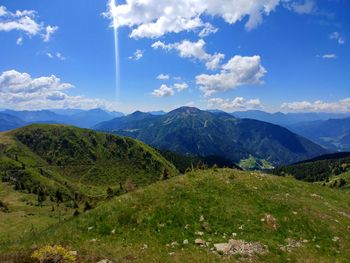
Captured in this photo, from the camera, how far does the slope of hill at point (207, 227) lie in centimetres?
2253

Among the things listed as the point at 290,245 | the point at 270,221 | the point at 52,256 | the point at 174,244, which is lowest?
the point at 290,245

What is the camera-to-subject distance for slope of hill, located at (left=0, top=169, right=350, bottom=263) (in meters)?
22.5

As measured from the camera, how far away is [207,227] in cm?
2598

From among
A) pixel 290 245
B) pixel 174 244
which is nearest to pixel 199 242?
pixel 174 244

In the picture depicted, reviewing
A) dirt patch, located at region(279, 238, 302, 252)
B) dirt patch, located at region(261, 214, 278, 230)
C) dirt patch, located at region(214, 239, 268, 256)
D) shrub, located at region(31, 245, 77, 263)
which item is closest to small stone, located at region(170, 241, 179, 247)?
dirt patch, located at region(214, 239, 268, 256)

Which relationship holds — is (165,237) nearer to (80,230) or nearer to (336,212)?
(80,230)

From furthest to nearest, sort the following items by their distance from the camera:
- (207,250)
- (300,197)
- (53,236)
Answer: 1. (300,197)
2. (53,236)
3. (207,250)

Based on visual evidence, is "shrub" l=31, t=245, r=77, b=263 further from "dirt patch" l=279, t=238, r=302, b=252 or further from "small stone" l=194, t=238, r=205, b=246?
"dirt patch" l=279, t=238, r=302, b=252

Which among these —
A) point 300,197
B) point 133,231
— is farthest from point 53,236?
point 300,197

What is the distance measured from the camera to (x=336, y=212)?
31.8 meters

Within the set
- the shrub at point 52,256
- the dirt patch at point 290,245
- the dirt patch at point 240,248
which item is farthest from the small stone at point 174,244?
the dirt patch at point 290,245

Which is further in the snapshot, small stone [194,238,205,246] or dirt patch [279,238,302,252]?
dirt patch [279,238,302,252]

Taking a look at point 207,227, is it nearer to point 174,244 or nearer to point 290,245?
point 174,244

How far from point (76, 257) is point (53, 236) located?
7000 mm
